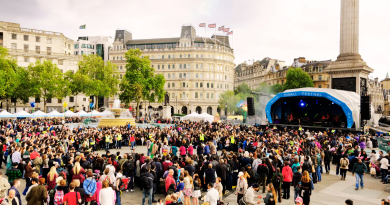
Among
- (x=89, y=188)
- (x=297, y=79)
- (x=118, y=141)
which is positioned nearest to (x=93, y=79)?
(x=118, y=141)

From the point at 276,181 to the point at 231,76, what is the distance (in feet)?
240

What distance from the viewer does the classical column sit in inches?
1299

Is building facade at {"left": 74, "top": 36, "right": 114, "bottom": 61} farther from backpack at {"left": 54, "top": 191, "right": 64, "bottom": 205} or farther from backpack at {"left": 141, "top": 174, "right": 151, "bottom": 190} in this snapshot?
backpack at {"left": 54, "top": 191, "right": 64, "bottom": 205}

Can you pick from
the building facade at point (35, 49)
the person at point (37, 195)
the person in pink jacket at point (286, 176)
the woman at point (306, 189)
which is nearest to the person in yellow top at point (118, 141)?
the person at point (37, 195)

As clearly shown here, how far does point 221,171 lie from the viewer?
10.4 meters

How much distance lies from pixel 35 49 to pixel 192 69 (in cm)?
3864

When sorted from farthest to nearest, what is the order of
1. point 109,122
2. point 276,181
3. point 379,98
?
point 379,98, point 109,122, point 276,181

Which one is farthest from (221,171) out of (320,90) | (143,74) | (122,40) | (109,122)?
(122,40)

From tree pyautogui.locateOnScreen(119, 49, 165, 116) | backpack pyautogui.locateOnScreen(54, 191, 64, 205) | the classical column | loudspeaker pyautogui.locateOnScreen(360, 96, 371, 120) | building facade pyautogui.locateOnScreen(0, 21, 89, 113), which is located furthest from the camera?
building facade pyautogui.locateOnScreen(0, 21, 89, 113)

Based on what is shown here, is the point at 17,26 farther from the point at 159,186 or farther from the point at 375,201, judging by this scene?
the point at 375,201

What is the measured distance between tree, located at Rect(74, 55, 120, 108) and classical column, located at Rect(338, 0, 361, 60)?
43.9 meters

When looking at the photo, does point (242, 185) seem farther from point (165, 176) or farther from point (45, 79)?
point (45, 79)

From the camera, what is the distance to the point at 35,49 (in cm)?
6525

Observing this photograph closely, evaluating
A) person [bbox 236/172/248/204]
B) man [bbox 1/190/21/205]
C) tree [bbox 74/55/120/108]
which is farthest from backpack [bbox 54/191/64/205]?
tree [bbox 74/55/120/108]
